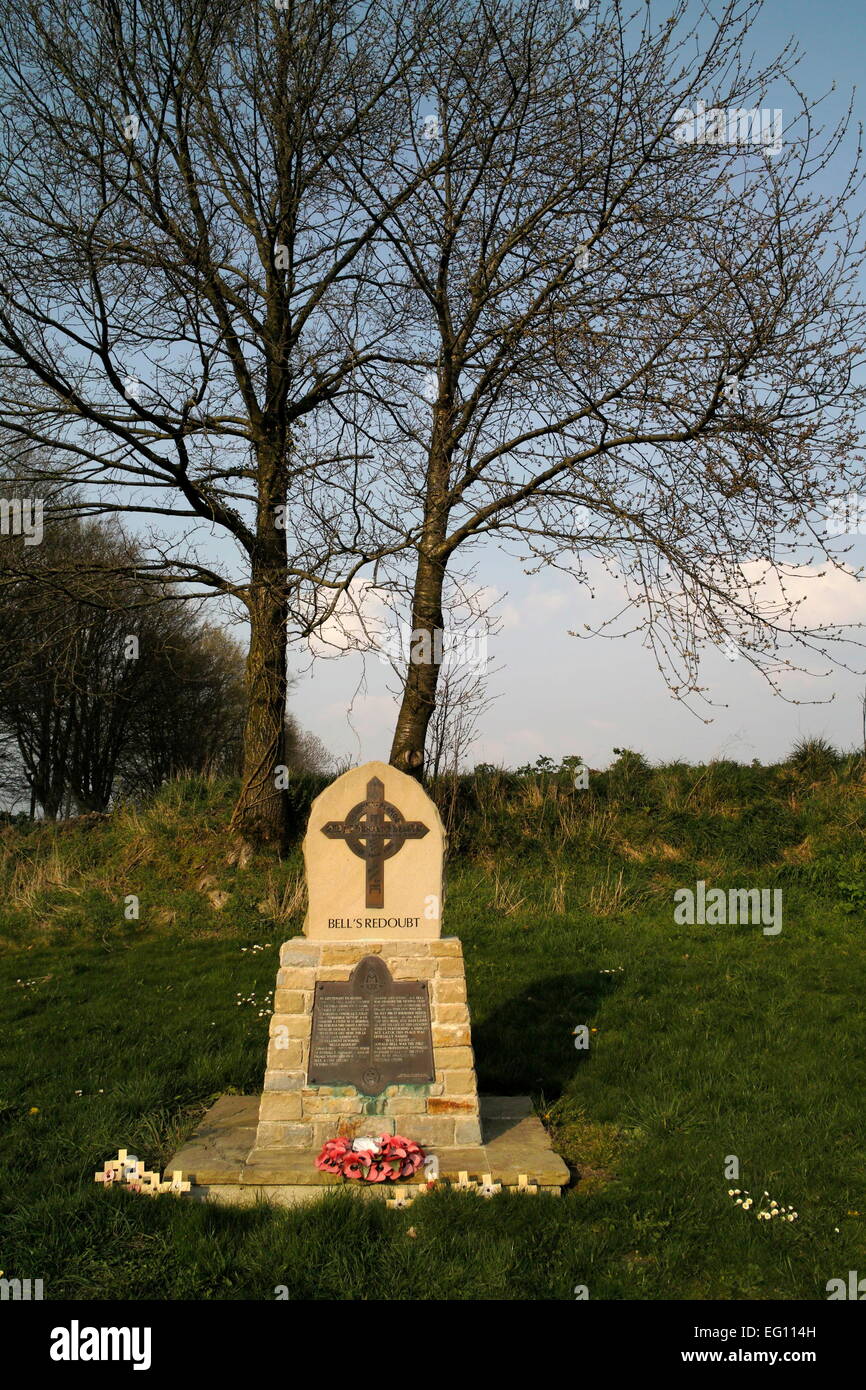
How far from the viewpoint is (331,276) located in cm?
1258

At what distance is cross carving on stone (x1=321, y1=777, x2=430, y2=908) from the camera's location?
19.3 feet

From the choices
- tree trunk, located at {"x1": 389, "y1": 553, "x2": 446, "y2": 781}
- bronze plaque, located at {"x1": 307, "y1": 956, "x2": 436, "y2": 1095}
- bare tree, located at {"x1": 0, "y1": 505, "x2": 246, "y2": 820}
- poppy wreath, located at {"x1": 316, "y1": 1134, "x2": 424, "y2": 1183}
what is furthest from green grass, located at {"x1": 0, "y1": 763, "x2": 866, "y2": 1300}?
bare tree, located at {"x1": 0, "y1": 505, "x2": 246, "y2": 820}

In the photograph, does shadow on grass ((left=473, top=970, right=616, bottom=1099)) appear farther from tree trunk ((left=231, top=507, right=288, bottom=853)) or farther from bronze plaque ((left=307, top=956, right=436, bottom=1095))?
tree trunk ((left=231, top=507, right=288, bottom=853))

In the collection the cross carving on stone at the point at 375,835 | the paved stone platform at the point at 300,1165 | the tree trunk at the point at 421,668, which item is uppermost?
the tree trunk at the point at 421,668

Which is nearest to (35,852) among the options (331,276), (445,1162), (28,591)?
(28,591)

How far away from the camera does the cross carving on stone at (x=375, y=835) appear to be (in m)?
5.89

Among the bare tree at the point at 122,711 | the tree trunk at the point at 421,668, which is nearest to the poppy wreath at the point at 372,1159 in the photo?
the tree trunk at the point at 421,668

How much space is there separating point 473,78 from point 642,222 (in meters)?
2.54

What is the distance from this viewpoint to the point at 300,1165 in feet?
Answer: 17.6

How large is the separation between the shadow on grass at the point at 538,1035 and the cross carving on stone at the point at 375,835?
1921 mm

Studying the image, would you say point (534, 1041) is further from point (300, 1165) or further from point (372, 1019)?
point (300, 1165)

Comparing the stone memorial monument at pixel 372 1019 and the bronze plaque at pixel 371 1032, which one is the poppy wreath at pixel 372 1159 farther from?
the bronze plaque at pixel 371 1032
